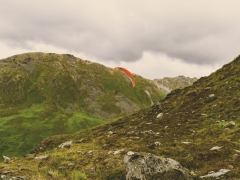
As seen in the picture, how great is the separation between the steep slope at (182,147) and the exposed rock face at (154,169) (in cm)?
142

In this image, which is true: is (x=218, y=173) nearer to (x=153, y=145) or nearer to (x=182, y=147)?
(x=182, y=147)

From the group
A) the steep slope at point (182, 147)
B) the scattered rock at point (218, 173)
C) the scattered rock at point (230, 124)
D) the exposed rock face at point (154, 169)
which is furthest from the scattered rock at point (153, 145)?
the scattered rock at point (218, 173)

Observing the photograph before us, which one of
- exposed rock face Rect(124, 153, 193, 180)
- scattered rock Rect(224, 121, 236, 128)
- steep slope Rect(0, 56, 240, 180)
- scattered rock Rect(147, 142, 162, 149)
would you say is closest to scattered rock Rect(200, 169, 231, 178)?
steep slope Rect(0, 56, 240, 180)

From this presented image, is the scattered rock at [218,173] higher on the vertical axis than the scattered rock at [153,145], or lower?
lower

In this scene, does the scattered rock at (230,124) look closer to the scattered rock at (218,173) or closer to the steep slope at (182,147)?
the steep slope at (182,147)

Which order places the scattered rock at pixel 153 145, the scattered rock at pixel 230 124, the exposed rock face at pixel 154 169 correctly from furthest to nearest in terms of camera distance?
the scattered rock at pixel 230 124 → the scattered rock at pixel 153 145 → the exposed rock face at pixel 154 169

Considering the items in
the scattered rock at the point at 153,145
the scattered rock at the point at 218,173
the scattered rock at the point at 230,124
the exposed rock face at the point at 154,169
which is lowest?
the scattered rock at the point at 218,173

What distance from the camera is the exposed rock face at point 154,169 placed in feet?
36.7

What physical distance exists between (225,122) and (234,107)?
3345 mm

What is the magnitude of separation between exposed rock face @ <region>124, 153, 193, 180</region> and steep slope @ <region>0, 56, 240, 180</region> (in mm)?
1421

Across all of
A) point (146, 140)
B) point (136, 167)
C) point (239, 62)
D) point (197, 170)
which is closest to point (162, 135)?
point (146, 140)

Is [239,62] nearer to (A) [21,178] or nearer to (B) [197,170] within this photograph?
(B) [197,170]

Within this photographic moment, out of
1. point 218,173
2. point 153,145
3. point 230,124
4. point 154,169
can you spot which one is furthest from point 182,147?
point 154,169

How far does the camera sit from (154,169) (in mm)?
11492
